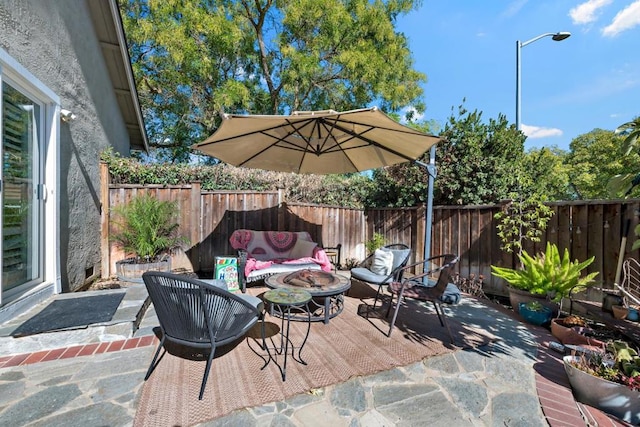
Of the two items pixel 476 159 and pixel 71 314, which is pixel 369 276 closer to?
pixel 476 159

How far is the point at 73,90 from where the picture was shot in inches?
162

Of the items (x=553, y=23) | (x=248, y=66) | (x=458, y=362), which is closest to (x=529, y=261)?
(x=458, y=362)

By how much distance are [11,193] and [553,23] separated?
417 inches

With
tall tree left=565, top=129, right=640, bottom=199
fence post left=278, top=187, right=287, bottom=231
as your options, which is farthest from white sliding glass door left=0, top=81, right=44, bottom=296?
tall tree left=565, top=129, right=640, bottom=199

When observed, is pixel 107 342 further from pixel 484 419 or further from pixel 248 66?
pixel 248 66

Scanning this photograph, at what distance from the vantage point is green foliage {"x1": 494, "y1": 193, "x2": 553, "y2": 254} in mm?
4086

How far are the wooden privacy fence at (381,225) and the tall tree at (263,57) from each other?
5673 millimetres

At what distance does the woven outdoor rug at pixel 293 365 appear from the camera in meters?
1.86

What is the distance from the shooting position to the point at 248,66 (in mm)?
11664

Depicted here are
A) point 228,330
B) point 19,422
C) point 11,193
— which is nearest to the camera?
point 19,422

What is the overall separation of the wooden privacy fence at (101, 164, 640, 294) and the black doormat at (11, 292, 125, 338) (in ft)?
6.49

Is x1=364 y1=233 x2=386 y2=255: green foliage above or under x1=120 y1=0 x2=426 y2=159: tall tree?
under

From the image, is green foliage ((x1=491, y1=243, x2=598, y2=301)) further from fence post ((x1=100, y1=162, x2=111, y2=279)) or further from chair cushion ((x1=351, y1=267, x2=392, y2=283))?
fence post ((x1=100, y1=162, x2=111, y2=279))

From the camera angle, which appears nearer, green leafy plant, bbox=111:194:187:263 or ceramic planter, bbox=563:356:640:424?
ceramic planter, bbox=563:356:640:424
